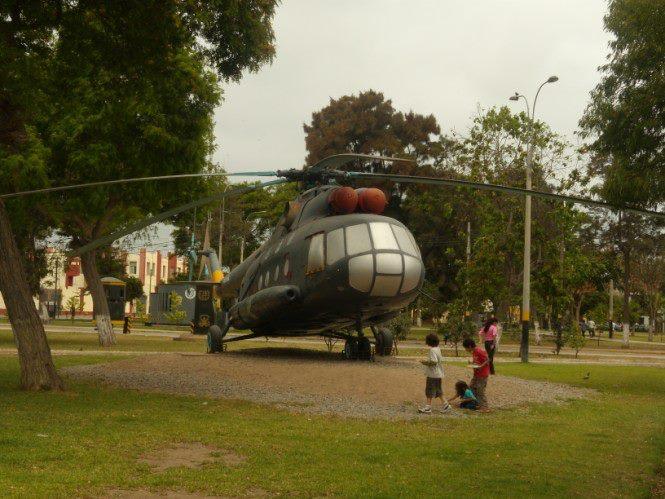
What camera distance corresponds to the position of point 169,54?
15.6 metres

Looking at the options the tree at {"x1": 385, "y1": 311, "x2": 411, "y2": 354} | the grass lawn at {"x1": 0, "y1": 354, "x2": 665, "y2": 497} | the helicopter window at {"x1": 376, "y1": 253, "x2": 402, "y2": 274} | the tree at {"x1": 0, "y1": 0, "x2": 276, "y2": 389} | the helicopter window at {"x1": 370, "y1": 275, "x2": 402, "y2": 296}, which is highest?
the tree at {"x1": 0, "y1": 0, "x2": 276, "y2": 389}

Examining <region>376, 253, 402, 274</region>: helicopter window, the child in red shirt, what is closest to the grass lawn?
the child in red shirt

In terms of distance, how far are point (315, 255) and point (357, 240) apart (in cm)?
113

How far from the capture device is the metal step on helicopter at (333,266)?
19.0m

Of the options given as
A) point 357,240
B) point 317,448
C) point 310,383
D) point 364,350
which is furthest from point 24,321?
point 364,350

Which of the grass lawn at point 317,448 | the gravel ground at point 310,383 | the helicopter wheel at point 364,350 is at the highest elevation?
the helicopter wheel at point 364,350

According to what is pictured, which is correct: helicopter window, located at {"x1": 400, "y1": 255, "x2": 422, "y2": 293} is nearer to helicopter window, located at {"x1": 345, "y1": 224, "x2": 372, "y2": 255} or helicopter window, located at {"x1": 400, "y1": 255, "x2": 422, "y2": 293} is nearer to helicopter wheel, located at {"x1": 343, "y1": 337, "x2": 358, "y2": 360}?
helicopter window, located at {"x1": 345, "y1": 224, "x2": 372, "y2": 255}

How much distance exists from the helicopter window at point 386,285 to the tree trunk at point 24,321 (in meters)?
7.23

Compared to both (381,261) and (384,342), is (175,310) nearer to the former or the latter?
(384,342)

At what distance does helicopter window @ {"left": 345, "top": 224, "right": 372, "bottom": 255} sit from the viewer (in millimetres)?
19125

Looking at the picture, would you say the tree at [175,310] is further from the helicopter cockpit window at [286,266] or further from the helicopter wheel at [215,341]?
the helicopter cockpit window at [286,266]

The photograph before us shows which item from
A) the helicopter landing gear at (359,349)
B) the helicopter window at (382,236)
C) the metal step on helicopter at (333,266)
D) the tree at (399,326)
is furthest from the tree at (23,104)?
the tree at (399,326)

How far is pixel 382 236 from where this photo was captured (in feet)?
63.6

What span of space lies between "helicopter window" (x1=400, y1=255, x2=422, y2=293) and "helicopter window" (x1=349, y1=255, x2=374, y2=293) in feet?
2.68
